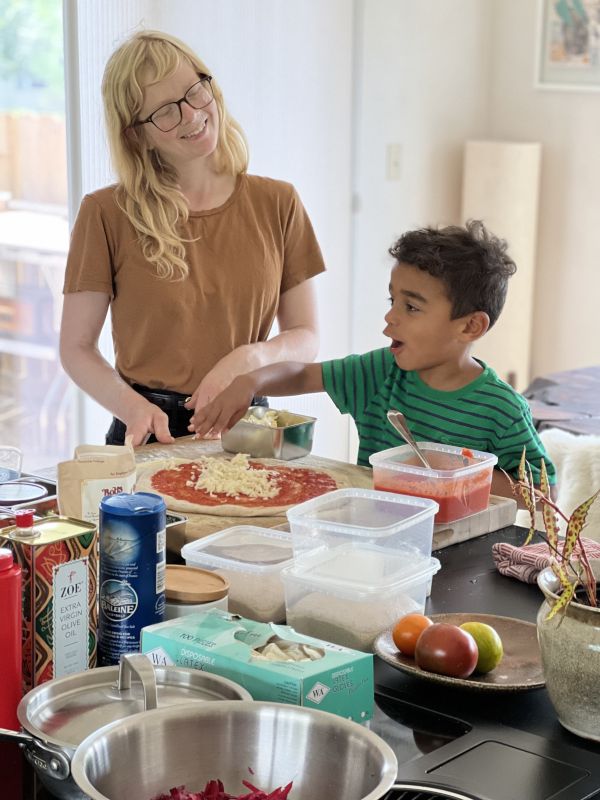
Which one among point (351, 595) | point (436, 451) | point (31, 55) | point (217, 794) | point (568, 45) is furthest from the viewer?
point (568, 45)

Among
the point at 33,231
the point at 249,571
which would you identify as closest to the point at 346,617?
the point at 249,571

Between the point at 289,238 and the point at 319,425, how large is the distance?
1551mm

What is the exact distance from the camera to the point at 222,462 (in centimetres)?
206

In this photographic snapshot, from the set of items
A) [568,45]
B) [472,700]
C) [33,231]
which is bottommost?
[472,700]

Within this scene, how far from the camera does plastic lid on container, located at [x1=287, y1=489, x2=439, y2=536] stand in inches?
59.0

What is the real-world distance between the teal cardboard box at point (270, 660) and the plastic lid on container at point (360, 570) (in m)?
0.12

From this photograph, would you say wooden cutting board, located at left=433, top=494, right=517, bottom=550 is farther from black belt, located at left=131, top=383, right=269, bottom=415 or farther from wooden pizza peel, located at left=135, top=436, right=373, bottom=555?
black belt, located at left=131, top=383, right=269, bottom=415

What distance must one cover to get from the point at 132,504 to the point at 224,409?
Answer: 0.87m

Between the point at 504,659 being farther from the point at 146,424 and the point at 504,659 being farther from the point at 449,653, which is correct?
the point at 146,424

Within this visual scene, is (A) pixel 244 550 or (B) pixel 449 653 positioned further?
(A) pixel 244 550

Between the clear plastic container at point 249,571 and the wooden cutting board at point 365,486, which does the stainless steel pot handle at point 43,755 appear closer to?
the clear plastic container at point 249,571

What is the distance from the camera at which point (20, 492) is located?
160cm

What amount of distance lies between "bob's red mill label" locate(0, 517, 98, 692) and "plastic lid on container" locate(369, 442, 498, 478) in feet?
2.25

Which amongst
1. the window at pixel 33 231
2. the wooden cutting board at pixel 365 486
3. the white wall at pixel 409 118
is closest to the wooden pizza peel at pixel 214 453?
the wooden cutting board at pixel 365 486
